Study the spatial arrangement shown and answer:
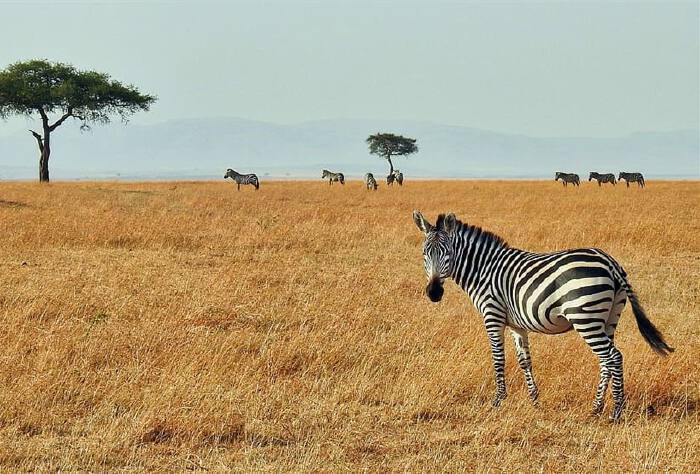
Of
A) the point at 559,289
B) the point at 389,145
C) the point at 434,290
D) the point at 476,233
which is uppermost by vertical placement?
the point at 389,145

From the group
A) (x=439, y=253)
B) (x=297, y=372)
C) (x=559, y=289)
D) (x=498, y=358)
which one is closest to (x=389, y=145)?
(x=297, y=372)

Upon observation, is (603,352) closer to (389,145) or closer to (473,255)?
(473,255)

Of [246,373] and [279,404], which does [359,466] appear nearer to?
[279,404]

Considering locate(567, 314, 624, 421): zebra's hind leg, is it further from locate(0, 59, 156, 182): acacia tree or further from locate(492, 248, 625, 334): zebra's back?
locate(0, 59, 156, 182): acacia tree

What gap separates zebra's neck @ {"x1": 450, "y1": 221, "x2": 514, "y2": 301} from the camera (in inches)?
284

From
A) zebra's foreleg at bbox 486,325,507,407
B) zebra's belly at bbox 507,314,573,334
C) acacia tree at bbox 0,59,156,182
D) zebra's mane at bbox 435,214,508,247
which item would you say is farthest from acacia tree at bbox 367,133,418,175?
zebra's belly at bbox 507,314,573,334

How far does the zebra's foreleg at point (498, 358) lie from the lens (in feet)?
22.7

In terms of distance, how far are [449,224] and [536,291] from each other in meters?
1.20

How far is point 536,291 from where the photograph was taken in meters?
6.46

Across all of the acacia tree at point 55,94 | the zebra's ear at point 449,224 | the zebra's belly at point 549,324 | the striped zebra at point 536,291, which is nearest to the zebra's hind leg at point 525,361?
the striped zebra at point 536,291

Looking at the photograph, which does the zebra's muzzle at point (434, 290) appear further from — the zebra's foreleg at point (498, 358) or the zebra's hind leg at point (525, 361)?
the zebra's hind leg at point (525, 361)

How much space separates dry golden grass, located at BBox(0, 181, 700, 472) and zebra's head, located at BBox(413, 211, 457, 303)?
41.4 inches

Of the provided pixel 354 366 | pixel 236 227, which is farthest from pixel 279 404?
pixel 236 227

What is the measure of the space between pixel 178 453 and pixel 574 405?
358 centimetres
